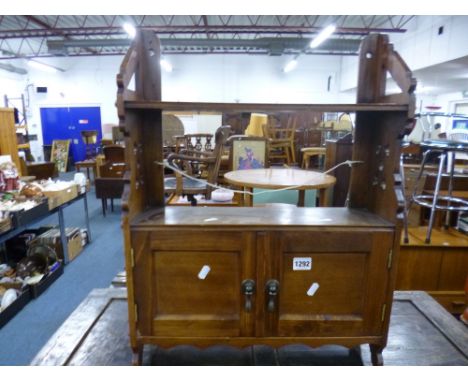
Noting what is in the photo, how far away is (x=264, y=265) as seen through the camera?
1005 millimetres

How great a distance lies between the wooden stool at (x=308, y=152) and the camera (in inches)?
251

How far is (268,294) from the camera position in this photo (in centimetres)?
102

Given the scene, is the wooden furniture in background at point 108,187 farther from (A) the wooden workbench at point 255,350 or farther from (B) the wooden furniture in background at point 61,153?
(B) the wooden furniture in background at point 61,153

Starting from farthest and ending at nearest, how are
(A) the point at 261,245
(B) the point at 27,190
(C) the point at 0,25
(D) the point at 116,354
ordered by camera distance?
(C) the point at 0,25
(B) the point at 27,190
(D) the point at 116,354
(A) the point at 261,245

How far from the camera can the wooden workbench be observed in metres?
1.14

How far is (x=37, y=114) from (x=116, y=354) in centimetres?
1169

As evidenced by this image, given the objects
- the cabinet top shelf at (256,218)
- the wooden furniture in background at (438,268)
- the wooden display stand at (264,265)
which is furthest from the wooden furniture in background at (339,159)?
the wooden display stand at (264,265)

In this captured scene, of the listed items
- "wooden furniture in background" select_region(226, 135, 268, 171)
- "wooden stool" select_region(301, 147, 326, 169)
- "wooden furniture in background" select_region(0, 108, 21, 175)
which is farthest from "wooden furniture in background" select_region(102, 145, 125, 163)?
"wooden stool" select_region(301, 147, 326, 169)

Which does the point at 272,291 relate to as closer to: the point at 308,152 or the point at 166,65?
the point at 308,152

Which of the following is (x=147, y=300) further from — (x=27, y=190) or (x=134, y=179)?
(x=27, y=190)

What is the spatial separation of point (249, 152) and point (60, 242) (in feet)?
7.72

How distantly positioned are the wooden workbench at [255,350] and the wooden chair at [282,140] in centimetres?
577

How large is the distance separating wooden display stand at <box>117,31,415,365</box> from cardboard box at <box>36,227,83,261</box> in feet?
8.13

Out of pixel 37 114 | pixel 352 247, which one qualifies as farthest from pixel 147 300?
pixel 37 114
